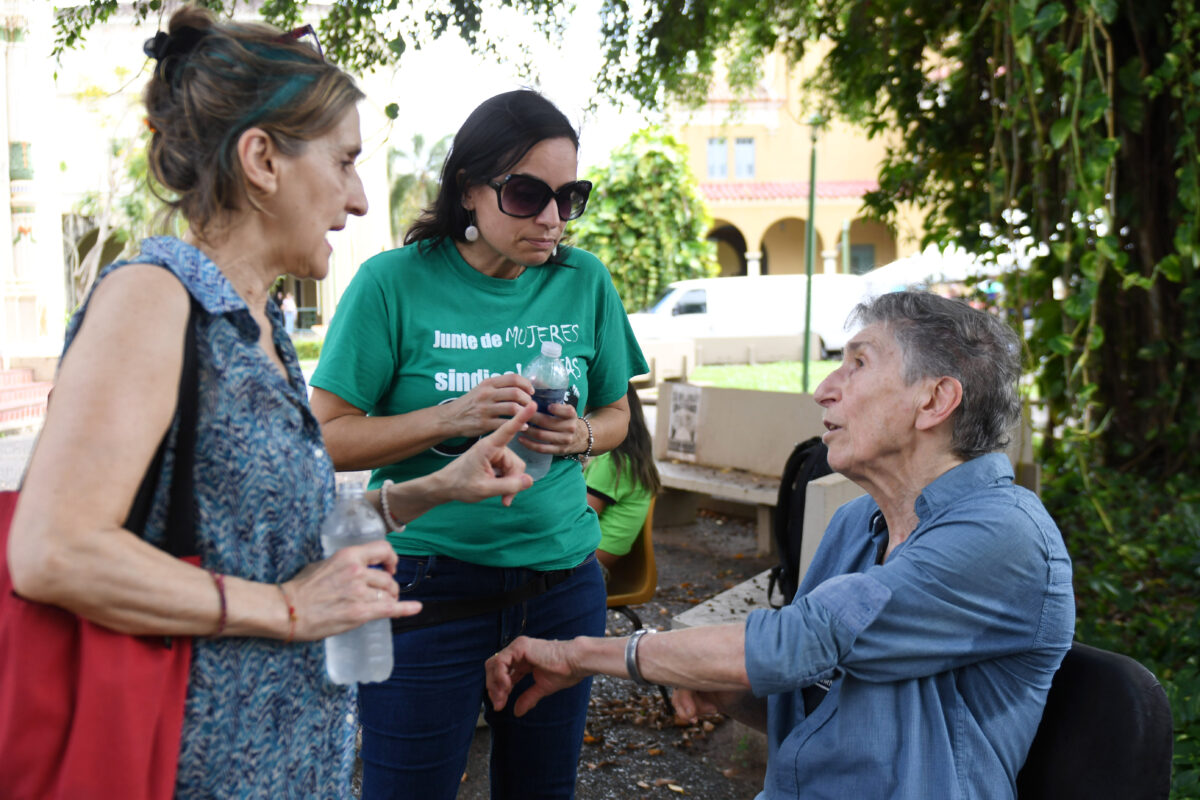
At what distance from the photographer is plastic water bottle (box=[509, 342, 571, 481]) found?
2.05 metres

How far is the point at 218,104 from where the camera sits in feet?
4.21

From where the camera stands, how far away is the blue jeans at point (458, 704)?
2.03 meters

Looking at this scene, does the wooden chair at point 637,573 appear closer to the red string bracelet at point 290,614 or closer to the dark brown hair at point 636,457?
the dark brown hair at point 636,457

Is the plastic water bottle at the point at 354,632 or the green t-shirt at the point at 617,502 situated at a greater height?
the plastic water bottle at the point at 354,632

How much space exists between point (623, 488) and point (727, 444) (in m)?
3.14

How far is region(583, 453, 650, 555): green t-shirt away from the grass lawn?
10220 millimetres

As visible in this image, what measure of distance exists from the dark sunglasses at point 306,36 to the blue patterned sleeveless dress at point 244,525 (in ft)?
1.20

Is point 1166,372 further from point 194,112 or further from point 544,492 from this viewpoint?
point 194,112

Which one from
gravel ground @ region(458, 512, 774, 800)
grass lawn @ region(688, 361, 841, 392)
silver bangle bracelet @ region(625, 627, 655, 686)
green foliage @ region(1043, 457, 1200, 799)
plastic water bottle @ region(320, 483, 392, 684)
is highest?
plastic water bottle @ region(320, 483, 392, 684)

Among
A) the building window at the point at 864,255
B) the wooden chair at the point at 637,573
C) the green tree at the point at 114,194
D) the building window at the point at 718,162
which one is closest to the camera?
the wooden chair at the point at 637,573

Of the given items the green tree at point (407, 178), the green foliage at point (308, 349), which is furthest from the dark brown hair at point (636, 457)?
the green tree at point (407, 178)

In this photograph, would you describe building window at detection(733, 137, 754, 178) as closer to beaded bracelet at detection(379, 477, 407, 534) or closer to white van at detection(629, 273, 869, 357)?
white van at detection(629, 273, 869, 357)

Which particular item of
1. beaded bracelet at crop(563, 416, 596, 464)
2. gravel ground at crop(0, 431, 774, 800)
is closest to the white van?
gravel ground at crop(0, 431, 774, 800)

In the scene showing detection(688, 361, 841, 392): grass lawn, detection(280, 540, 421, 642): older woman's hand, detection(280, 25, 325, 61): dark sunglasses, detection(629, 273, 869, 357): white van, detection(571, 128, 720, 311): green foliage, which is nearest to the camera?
detection(280, 540, 421, 642): older woman's hand
